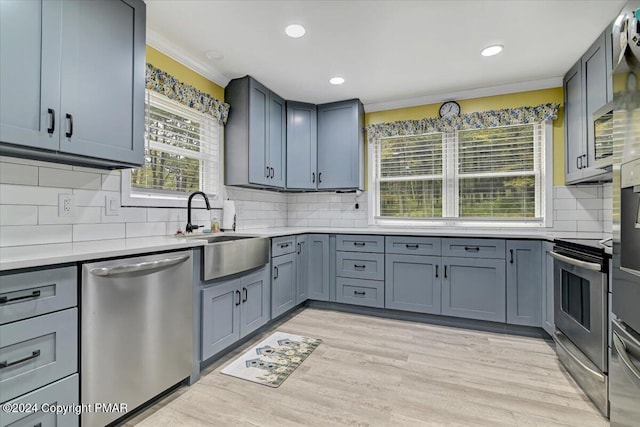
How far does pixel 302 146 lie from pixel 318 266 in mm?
1495

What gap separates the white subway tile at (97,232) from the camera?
195 centimetres

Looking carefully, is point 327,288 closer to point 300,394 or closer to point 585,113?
point 300,394

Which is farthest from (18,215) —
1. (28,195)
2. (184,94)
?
(184,94)

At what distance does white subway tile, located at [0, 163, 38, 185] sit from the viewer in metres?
1.63

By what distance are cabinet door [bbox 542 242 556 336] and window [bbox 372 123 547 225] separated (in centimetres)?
79

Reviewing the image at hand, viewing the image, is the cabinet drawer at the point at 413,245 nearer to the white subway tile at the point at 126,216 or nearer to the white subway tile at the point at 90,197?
the white subway tile at the point at 126,216

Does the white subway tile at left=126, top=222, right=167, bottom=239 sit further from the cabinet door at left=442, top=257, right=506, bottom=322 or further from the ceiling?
the cabinet door at left=442, top=257, right=506, bottom=322

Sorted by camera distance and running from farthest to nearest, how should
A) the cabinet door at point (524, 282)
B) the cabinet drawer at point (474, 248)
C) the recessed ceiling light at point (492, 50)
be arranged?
the cabinet drawer at point (474, 248)
the cabinet door at point (524, 282)
the recessed ceiling light at point (492, 50)

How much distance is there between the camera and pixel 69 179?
1921mm

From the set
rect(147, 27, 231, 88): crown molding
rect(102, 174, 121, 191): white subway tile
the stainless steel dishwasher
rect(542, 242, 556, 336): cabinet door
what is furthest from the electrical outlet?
rect(542, 242, 556, 336): cabinet door

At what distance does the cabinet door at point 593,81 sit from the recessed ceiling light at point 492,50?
27.3 inches

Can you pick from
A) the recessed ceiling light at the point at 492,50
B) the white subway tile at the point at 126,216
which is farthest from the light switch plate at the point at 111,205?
the recessed ceiling light at the point at 492,50

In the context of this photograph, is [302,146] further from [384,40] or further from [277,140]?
[384,40]

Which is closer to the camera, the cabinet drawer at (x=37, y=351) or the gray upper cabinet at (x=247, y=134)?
the cabinet drawer at (x=37, y=351)
